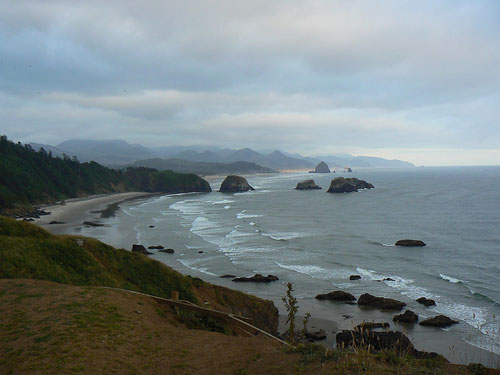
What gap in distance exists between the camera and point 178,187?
149875 mm

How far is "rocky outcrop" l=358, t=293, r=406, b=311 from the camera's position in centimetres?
2691

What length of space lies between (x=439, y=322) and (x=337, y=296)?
7.62m

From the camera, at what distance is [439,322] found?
23.7m

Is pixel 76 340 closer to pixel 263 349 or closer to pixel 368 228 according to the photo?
pixel 263 349

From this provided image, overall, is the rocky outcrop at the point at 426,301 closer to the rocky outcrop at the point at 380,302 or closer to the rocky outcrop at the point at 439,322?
the rocky outcrop at the point at 380,302

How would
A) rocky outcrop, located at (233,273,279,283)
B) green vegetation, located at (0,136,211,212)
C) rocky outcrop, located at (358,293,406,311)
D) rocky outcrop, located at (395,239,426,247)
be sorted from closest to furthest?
rocky outcrop, located at (358,293,406,311) → rocky outcrop, located at (233,273,279,283) → rocky outcrop, located at (395,239,426,247) → green vegetation, located at (0,136,211,212)

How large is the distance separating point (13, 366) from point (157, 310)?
5.89m

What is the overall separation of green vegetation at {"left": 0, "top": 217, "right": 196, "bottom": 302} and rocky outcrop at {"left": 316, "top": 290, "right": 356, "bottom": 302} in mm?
12354

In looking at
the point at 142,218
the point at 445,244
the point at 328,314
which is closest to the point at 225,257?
the point at 328,314

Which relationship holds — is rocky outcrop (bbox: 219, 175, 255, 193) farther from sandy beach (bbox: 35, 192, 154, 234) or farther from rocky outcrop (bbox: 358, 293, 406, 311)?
rocky outcrop (bbox: 358, 293, 406, 311)

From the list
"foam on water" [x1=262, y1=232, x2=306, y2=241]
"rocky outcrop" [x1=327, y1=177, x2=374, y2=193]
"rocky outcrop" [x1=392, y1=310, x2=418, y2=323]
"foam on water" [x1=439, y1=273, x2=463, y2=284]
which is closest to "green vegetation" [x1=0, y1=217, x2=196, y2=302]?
"rocky outcrop" [x1=392, y1=310, x2=418, y2=323]

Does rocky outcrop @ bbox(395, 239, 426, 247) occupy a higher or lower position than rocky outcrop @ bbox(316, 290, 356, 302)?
higher

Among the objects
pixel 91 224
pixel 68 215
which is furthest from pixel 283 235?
pixel 68 215

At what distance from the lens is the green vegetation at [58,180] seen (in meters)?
87.9
